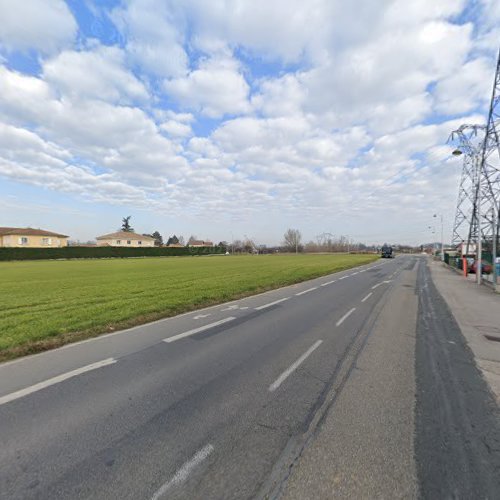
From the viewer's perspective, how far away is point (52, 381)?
4.21 metres

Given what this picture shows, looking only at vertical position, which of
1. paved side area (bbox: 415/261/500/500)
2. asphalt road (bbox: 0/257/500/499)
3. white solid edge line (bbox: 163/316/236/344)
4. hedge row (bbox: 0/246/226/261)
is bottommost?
white solid edge line (bbox: 163/316/236/344)

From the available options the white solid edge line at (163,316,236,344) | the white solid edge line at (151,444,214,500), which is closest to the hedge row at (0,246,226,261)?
the white solid edge line at (163,316,236,344)

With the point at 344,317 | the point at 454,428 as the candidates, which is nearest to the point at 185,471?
the point at 454,428

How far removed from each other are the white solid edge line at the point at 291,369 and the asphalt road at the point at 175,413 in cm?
3

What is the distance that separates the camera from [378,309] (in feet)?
31.7

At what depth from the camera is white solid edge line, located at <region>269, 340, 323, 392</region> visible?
13.5 ft

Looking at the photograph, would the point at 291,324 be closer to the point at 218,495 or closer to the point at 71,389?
the point at 71,389

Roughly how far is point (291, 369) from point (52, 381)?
355 centimetres

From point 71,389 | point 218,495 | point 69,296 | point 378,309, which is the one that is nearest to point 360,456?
point 218,495

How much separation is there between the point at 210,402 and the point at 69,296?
33.2 feet

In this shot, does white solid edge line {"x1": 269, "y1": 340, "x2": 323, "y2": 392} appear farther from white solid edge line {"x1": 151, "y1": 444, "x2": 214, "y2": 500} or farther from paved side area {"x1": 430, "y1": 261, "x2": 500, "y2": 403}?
paved side area {"x1": 430, "y1": 261, "x2": 500, "y2": 403}

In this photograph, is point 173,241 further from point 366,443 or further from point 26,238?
point 366,443

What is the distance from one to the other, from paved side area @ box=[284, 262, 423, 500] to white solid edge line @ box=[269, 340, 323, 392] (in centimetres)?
83

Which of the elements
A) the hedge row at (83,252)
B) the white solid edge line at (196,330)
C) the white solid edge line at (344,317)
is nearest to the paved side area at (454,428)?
the white solid edge line at (344,317)
